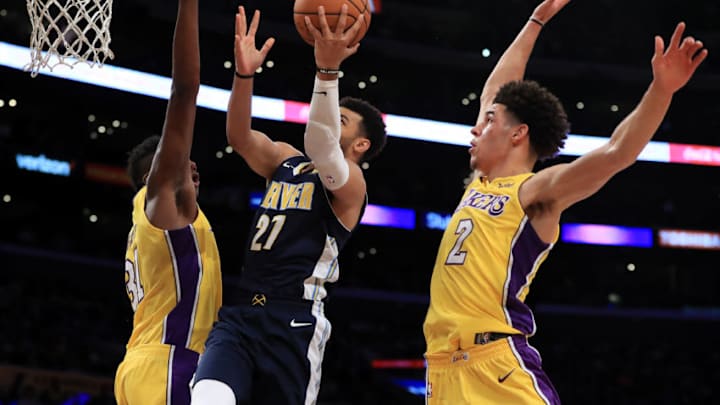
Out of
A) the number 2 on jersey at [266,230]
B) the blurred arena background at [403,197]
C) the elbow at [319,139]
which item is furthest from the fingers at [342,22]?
the blurred arena background at [403,197]

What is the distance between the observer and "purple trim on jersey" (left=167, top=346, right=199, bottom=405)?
11.2 ft

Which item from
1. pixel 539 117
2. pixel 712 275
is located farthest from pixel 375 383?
pixel 539 117

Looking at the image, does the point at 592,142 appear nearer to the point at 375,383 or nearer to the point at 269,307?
the point at 375,383

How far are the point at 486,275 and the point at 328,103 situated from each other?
0.95 m

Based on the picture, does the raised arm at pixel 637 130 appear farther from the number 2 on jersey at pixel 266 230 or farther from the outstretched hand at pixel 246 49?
the outstretched hand at pixel 246 49

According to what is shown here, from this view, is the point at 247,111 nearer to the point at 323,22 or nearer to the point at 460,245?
the point at 323,22

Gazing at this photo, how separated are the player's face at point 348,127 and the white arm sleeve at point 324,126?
1.79ft

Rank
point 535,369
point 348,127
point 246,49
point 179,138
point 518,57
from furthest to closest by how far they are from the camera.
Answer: point 518,57
point 348,127
point 246,49
point 535,369
point 179,138

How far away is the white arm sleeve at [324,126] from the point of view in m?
3.23

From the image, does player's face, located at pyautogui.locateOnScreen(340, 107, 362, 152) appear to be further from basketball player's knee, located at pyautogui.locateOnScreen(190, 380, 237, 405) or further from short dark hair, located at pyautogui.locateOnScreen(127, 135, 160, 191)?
basketball player's knee, located at pyautogui.locateOnScreen(190, 380, 237, 405)

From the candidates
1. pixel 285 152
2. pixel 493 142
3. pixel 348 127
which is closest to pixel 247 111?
pixel 285 152

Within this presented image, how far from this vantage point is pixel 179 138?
3.19 meters

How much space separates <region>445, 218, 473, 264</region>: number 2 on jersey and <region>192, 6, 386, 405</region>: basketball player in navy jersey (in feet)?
1.42

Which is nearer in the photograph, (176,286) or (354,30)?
(354,30)
